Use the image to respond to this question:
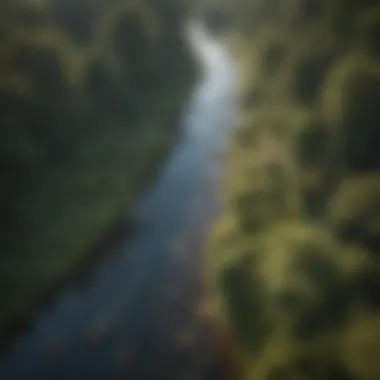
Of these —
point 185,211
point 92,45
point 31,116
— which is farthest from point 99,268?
point 92,45

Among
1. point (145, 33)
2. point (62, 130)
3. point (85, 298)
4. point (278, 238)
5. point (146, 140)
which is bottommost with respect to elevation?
point (278, 238)

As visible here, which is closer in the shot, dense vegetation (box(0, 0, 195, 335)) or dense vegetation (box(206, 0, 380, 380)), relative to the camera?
dense vegetation (box(206, 0, 380, 380))

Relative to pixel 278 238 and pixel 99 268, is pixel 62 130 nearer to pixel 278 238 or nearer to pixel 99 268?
pixel 99 268

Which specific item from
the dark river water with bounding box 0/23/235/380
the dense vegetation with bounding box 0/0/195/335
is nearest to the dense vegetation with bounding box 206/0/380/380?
the dark river water with bounding box 0/23/235/380

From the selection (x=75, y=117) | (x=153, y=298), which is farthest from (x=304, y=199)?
(x=75, y=117)

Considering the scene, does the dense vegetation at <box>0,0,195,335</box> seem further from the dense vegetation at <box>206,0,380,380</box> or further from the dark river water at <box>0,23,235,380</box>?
the dense vegetation at <box>206,0,380,380</box>

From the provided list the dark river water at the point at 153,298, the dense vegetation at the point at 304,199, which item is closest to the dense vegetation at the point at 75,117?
the dark river water at the point at 153,298
